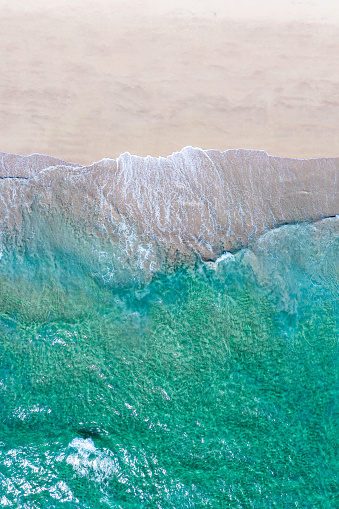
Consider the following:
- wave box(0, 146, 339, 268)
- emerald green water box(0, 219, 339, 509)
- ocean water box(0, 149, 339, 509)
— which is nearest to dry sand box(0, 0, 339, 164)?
wave box(0, 146, 339, 268)

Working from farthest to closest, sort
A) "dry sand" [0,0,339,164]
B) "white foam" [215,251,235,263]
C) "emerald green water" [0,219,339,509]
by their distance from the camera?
"dry sand" [0,0,339,164]
"white foam" [215,251,235,263]
"emerald green water" [0,219,339,509]

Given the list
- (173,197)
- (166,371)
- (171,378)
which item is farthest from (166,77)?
(171,378)

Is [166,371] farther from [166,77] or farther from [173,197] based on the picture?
[166,77]

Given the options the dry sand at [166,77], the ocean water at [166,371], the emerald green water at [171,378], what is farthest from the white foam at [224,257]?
the dry sand at [166,77]

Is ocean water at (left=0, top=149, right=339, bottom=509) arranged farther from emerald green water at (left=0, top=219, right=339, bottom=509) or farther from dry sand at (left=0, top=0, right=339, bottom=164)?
dry sand at (left=0, top=0, right=339, bottom=164)

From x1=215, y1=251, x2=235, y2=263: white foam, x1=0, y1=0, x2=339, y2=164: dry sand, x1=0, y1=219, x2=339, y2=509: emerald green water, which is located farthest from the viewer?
x1=0, y1=0, x2=339, y2=164: dry sand

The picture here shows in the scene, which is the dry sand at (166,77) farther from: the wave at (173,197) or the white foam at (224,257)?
the white foam at (224,257)

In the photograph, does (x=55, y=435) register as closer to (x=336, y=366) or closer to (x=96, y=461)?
(x=96, y=461)
